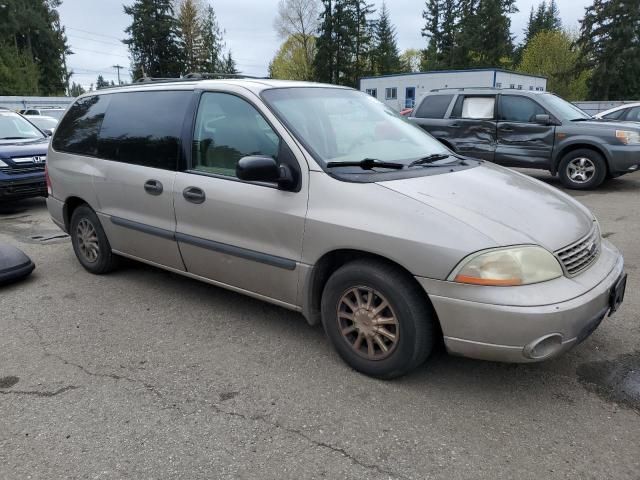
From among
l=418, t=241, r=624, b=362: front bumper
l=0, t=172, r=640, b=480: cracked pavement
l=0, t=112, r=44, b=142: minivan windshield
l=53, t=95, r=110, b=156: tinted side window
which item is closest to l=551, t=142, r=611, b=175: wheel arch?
l=0, t=172, r=640, b=480: cracked pavement

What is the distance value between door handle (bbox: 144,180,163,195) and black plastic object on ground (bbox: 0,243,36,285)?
1.70 m

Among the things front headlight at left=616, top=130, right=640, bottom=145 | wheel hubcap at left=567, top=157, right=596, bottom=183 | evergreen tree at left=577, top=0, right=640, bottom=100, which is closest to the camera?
front headlight at left=616, top=130, right=640, bottom=145

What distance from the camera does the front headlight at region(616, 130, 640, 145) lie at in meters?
8.72

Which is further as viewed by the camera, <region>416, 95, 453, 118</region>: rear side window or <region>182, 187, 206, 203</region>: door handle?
<region>416, 95, 453, 118</region>: rear side window

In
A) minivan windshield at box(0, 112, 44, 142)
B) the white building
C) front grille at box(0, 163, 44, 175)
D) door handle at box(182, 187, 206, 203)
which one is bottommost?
front grille at box(0, 163, 44, 175)

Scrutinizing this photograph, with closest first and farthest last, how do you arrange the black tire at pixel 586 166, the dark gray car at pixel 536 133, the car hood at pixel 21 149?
the car hood at pixel 21 149, the dark gray car at pixel 536 133, the black tire at pixel 586 166

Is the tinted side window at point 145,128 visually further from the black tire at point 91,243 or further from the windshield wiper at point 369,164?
the windshield wiper at point 369,164

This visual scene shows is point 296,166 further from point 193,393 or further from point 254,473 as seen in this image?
point 254,473

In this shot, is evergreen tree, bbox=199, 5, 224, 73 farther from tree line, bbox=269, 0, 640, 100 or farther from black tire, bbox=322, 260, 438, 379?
black tire, bbox=322, 260, 438, 379

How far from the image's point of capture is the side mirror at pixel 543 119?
9.13 m

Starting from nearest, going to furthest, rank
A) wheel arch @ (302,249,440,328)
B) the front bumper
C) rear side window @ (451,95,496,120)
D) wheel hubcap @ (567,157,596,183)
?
the front bumper
wheel arch @ (302,249,440,328)
wheel hubcap @ (567,157,596,183)
rear side window @ (451,95,496,120)

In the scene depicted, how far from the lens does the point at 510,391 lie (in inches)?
116

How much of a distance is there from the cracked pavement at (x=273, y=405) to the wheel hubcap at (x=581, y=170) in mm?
5718

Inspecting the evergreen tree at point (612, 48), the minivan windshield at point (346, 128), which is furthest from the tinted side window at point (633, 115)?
the evergreen tree at point (612, 48)
